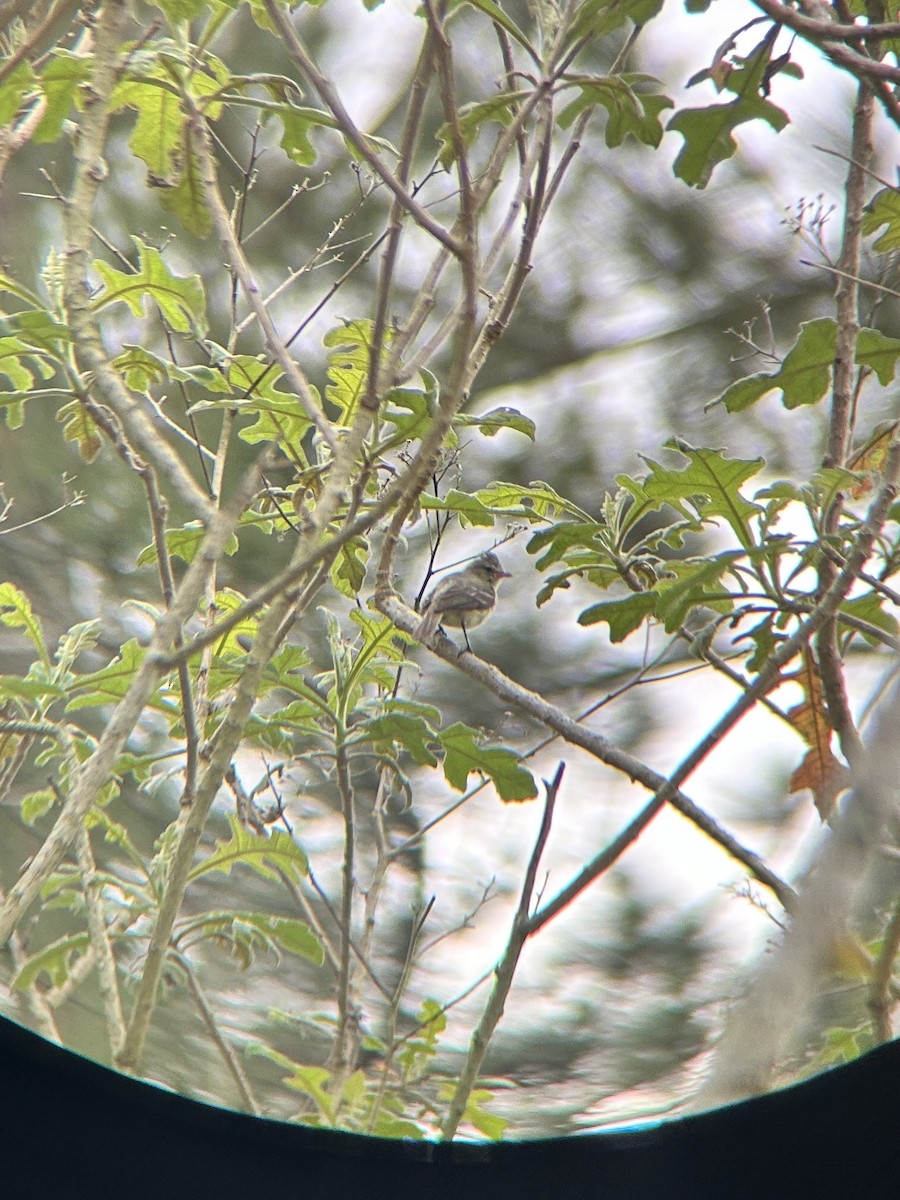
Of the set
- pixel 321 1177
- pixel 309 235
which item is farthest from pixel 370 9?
pixel 321 1177

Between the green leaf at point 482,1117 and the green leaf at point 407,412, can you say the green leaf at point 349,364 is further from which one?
the green leaf at point 482,1117

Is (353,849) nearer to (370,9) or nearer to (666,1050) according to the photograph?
(666,1050)

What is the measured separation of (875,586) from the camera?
30 centimetres

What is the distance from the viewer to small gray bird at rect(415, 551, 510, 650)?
33cm

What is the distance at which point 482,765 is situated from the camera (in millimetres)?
305

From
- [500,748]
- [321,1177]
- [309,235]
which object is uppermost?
[309,235]

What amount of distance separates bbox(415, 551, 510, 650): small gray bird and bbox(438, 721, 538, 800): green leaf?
1.4 inches

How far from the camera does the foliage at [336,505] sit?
0.28 m

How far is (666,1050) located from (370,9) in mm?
294

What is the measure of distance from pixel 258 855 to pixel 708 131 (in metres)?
A: 0.23

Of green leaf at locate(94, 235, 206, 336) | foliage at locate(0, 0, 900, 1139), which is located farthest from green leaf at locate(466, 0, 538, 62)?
green leaf at locate(94, 235, 206, 336)

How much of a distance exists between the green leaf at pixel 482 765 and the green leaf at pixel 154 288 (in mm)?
133

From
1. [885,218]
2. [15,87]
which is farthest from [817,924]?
[15,87]

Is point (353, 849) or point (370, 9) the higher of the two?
point (370, 9)
